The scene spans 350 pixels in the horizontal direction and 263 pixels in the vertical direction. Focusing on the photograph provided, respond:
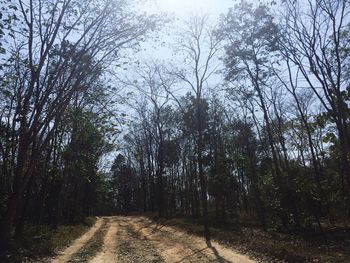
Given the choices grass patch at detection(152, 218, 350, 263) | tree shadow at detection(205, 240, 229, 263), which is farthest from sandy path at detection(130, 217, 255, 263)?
grass patch at detection(152, 218, 350, 263)

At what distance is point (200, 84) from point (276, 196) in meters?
9.42

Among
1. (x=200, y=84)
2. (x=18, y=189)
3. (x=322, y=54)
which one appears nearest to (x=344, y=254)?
(x=322, y=54)

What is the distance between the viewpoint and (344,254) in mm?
11703

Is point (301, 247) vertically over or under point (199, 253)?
over

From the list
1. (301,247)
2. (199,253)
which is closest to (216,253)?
(199,253)

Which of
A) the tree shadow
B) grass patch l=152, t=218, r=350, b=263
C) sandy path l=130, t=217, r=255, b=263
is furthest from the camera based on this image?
sandy path l=130, t=217, r=255, b=263

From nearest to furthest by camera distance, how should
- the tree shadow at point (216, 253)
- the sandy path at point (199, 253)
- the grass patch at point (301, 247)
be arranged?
the grass patch at point (301, 247) → the tree shadow at point (216, 253) → the sandy path at point (199, 253)

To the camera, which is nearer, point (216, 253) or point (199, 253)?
point (216, 253)

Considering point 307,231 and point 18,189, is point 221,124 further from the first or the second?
point 18,189

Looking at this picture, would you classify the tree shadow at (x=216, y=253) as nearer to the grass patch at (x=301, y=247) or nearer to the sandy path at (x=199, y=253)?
the sandy path at (x=199, y=253)

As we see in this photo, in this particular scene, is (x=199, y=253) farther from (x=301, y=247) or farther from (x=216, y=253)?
(x=301, y=247)

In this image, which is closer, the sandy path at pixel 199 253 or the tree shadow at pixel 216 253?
the tree shadow at pixel 216 253

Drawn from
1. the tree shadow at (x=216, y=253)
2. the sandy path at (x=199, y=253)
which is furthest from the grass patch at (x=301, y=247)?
the tree shadow at (x=216, y=253)

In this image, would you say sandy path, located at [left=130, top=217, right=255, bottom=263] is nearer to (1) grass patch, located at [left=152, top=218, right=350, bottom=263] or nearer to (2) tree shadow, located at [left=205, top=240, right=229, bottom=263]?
(2) tree shadow, located at [left=205, top=240, right=229, bottom=263]
